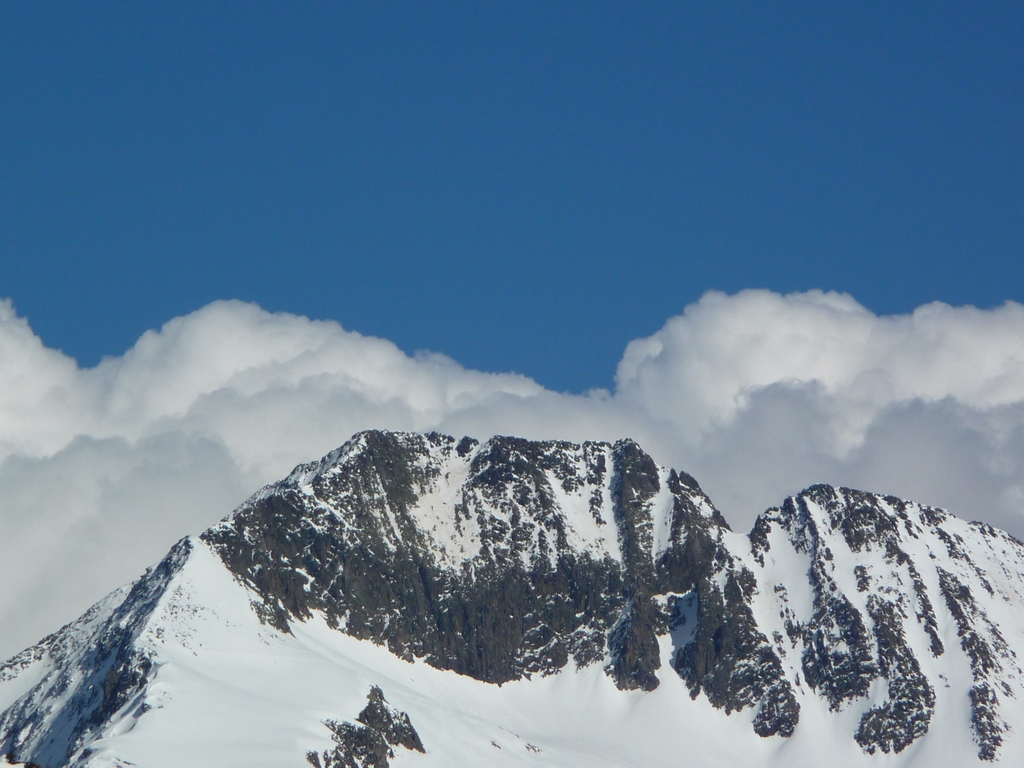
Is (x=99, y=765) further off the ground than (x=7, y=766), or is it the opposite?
(x=99, y=765)

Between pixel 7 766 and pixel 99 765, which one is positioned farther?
pixel 99 765

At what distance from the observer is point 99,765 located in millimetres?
199625

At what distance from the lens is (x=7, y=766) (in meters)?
144

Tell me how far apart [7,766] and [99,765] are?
56.6m
